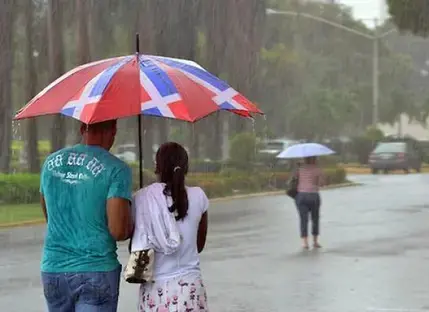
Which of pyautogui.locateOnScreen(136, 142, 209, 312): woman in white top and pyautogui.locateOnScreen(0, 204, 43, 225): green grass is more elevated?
pyautogui.locateOnScreen(136, 142, 209, 312): woman in white top

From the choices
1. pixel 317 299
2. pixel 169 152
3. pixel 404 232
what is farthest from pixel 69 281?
pixel 404 232

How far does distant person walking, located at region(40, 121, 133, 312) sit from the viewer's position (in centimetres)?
439

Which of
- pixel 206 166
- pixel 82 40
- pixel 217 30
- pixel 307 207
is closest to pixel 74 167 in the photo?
pixel 307 207

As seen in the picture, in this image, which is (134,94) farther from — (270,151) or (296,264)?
(270,151)

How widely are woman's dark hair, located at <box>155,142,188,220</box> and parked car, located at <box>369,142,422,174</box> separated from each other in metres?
39.0

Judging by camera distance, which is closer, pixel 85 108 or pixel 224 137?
pixel 85 108

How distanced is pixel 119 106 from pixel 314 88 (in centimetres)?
4880

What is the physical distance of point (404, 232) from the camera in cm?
1770

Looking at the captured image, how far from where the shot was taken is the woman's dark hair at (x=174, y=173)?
14.8ft

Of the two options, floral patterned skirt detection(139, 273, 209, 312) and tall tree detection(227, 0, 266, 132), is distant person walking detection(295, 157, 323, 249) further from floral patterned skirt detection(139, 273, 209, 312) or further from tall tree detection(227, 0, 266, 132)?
tall tree detection(227, 0, 266, 132)

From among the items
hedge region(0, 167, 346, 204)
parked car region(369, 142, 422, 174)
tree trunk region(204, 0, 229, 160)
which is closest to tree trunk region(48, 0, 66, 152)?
hedge region(0, 167, 346, 204)

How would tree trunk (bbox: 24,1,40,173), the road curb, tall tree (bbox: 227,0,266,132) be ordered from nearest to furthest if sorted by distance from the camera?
the road curb
tree trunk (bbox: 24,1,40,173)
tall tree (bbox: 227,0,266,132)

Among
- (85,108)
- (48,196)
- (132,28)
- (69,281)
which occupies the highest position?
(132,28)

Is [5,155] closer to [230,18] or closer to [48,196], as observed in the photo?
[230,18]
